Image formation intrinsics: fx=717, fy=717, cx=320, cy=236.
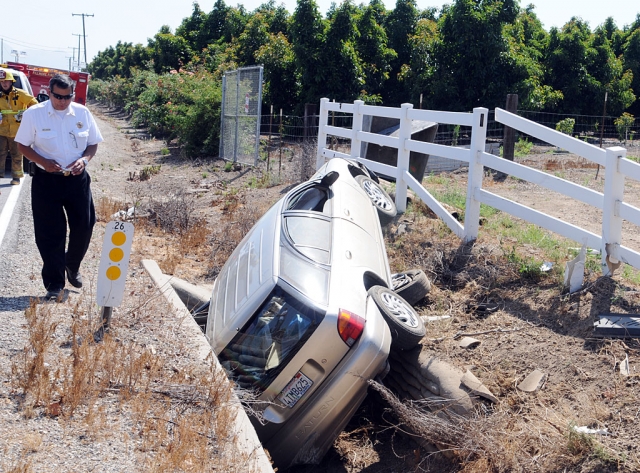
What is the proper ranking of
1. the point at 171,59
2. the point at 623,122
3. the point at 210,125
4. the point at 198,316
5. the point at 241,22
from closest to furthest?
the point at 198,316, the point at 210,125, the point at 623,122, the point at 241,22, the point at 171,59

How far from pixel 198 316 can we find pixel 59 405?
2576mm

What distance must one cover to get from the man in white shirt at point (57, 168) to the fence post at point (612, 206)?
4.56 metres

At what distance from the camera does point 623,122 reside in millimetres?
24141

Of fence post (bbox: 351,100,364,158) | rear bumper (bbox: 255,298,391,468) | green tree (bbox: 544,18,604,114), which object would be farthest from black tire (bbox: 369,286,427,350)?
green tree (bbox: 544,18,604,114)

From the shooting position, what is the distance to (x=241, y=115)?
58.5ft

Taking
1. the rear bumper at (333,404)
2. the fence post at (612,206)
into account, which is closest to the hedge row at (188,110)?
the fence post at (612,206)

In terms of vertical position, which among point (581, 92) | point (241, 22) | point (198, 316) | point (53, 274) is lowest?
point (198, 316)

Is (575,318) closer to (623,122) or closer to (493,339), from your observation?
(493,339)

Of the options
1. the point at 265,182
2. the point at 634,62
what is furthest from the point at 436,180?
the point at 634,62

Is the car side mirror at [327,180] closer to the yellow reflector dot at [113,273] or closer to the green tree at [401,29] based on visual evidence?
the yellow reflector dot at [113,273]

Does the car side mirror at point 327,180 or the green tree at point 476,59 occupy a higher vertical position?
the green tree at point 476,59

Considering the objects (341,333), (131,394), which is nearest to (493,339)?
(341,333)

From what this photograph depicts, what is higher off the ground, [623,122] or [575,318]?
[623,122]

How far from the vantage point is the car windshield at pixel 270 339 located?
494cm
